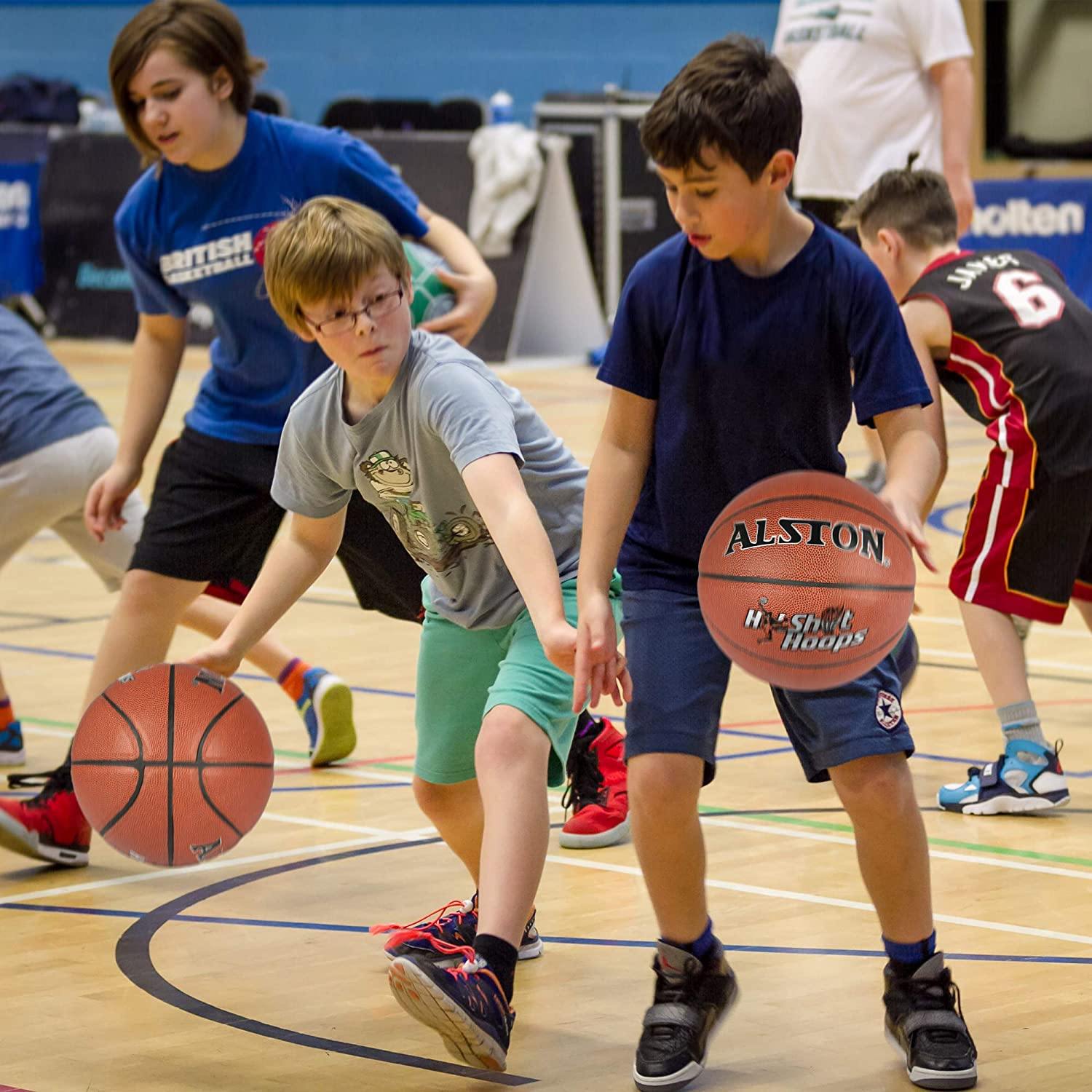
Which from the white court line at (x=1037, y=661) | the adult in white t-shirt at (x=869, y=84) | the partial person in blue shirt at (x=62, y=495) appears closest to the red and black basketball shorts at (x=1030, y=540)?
the white court line at (x=1037, y=661)

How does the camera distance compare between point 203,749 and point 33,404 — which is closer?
point 203,749

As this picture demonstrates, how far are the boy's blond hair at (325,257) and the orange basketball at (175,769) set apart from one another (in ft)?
2.53

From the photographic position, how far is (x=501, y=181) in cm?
1403

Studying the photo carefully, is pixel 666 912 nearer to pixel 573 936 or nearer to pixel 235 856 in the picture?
pixel 573 936

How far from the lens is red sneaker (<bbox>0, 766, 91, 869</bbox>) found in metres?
4.42

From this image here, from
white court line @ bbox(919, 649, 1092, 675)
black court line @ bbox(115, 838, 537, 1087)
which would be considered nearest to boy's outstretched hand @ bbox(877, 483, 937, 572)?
black court line @ bbox(115, 838, 537, 1087)

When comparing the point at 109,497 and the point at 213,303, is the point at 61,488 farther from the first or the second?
the point at 213,303

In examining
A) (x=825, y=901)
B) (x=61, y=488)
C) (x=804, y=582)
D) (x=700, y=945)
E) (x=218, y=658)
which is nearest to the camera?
(x=804, y=582)

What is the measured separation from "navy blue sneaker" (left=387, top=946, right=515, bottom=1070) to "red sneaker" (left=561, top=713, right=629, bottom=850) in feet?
4.71

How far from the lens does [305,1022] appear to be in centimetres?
349

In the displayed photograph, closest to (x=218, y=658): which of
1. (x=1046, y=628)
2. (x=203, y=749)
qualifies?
(x=203, y=749)

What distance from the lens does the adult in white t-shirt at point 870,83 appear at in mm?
7559

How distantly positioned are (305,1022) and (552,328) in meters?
12.0

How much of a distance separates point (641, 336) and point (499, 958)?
0.95 m
